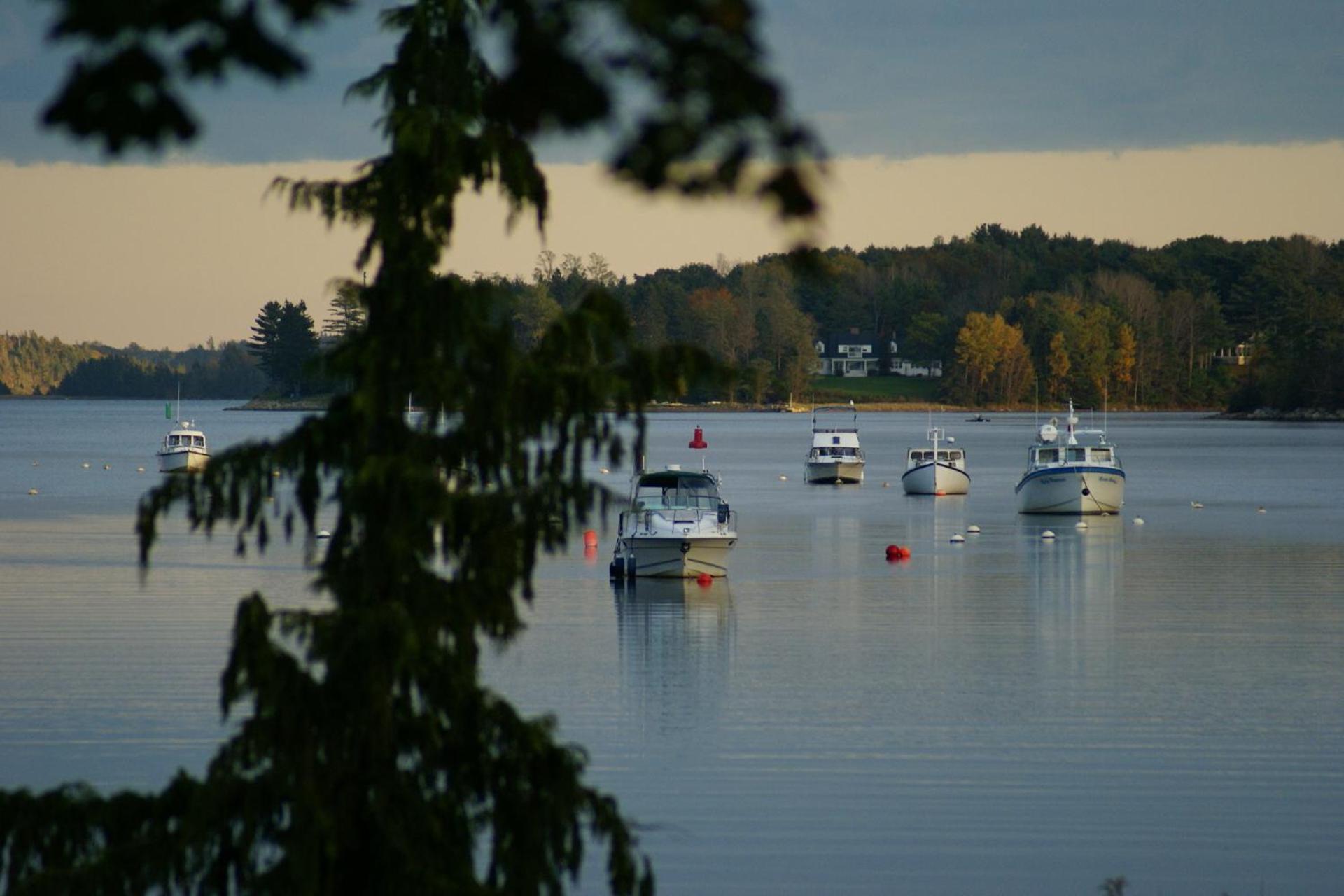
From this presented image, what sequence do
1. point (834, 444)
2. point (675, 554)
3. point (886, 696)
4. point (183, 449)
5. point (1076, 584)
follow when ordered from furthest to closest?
1. point (834, 444)
2. point (183, 449)
3. point (1076, 584)
4. point (675, 554)
5. point (886, 696)

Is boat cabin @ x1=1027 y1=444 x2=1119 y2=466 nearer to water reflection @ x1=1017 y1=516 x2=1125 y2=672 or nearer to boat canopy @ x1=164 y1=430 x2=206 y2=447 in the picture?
water reflection @ x1=1017 y1=516 x2=1125 y2=672

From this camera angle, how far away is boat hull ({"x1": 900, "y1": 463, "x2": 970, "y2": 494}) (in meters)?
74.4

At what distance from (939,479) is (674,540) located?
3729 centimetres

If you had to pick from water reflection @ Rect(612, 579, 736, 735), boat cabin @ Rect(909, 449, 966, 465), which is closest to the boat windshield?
water reflection @ Rect(612, 579, 736, 735)

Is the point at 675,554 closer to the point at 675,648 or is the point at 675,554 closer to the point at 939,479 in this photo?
the point at 675,648

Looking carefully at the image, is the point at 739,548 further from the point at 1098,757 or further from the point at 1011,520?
the point at 1098,757

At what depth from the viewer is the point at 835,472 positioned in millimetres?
83812

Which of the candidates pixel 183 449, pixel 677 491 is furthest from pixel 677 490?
pixel 183 449

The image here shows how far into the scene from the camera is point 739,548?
166 feet

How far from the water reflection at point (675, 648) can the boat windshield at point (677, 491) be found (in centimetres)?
184

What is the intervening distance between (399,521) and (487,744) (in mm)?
1131

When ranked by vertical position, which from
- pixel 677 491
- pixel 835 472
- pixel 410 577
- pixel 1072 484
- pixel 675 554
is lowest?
pixel 835 472

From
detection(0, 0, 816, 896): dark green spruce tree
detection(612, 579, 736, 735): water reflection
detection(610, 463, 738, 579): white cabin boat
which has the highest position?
detection(0, 0, 816, 896): dark green spruce tree

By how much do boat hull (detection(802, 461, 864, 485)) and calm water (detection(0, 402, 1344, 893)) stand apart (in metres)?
28.6
